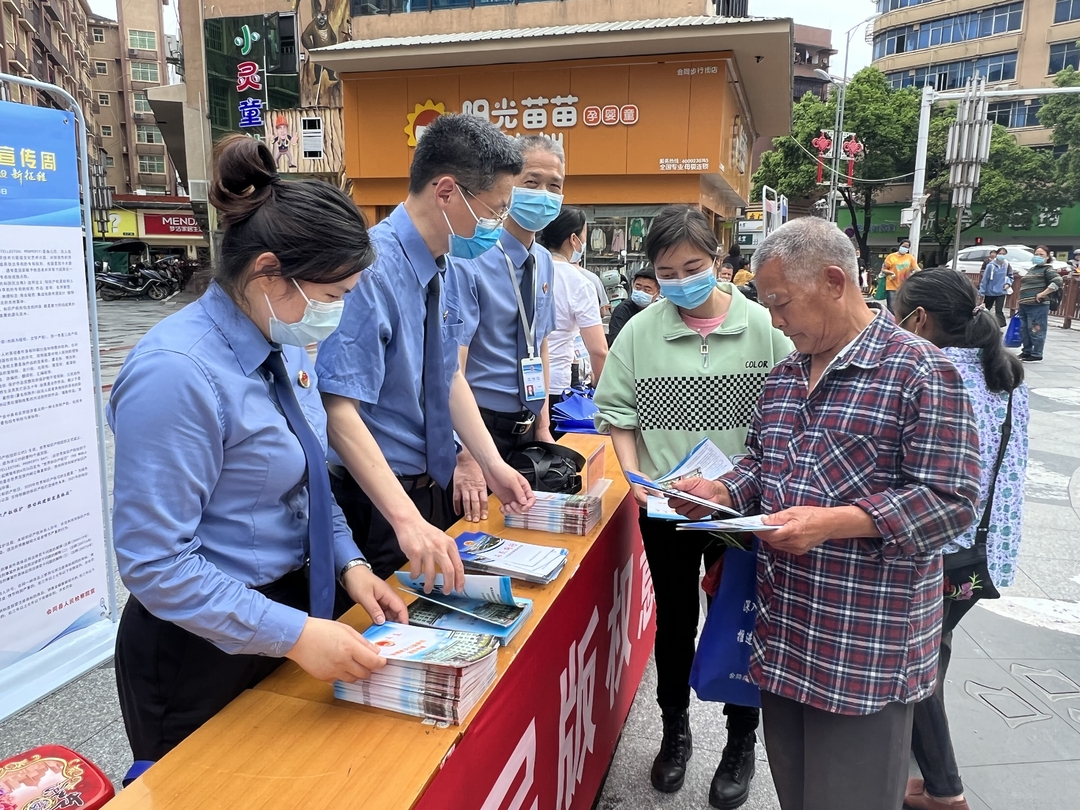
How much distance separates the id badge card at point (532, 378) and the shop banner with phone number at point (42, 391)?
1.72 m

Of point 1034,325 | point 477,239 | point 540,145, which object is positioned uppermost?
point 540,145

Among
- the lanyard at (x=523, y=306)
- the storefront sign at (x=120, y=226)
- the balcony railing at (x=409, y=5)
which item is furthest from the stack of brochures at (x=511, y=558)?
the storefront sign at (x=120, y=226)

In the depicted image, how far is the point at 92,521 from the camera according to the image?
291 cm

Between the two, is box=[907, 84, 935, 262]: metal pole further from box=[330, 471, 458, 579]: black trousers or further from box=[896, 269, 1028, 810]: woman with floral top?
box=[330, 471, 458, 579]: black trousers

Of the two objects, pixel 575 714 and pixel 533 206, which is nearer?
pixel 575 714

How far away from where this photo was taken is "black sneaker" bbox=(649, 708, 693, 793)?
2.35 metres

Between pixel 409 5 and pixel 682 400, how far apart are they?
14.1 metres

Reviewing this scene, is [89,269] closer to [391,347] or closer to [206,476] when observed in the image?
[391,347]

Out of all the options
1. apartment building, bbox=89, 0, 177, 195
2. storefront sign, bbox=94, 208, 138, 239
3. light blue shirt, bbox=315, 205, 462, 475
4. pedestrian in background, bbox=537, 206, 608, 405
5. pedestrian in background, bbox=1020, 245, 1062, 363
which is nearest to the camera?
light blue shirt, bbox=315, 205, 462, 475

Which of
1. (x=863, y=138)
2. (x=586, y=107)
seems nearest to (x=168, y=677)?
(x=586, y=107)

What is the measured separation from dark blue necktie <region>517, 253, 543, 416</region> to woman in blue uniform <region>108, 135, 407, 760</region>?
1287mm

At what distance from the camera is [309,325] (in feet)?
4.37

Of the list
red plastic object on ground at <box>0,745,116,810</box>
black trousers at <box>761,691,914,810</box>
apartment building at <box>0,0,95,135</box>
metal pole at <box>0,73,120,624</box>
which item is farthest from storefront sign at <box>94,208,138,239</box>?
black trousers at <box>761,691,914,810</box>

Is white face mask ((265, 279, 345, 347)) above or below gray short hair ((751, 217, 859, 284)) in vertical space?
below
